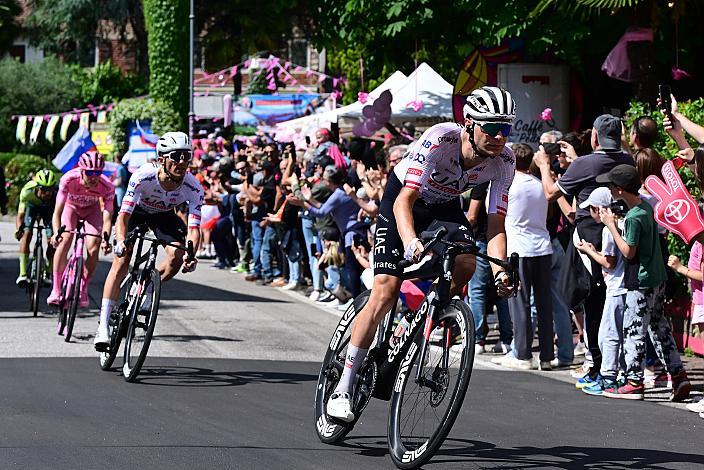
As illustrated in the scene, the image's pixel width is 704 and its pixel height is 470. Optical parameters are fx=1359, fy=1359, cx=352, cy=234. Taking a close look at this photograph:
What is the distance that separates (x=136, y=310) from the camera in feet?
35.9

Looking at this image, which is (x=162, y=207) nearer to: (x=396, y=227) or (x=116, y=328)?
(x=116, y=328)

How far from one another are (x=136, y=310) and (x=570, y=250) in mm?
3711

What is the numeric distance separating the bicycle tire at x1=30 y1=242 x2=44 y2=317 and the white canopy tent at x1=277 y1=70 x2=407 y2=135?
702cm

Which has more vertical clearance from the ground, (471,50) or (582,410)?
(471,50)

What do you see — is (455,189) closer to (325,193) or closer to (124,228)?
(124,228)

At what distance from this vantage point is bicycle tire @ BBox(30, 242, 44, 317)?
614 inches

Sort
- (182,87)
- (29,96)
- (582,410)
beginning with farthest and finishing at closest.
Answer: (29,96) → (182,87) → (582,410)

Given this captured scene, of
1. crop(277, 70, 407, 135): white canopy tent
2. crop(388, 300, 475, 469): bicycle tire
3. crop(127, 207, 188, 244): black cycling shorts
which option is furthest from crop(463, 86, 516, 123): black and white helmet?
crop(277, 70, 407, 135): white canopy tent

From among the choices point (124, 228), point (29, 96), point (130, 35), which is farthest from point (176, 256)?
point (130, 35)

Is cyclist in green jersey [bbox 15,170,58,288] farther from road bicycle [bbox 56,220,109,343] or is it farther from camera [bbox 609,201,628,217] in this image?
camera [bbox 609,201,628,217]

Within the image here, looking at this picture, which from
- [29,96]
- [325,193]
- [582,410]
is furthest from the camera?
[29,96]

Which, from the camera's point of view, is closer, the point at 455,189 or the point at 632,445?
the point at 455,189

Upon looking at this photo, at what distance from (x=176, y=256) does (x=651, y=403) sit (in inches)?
159

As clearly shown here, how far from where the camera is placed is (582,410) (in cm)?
964
